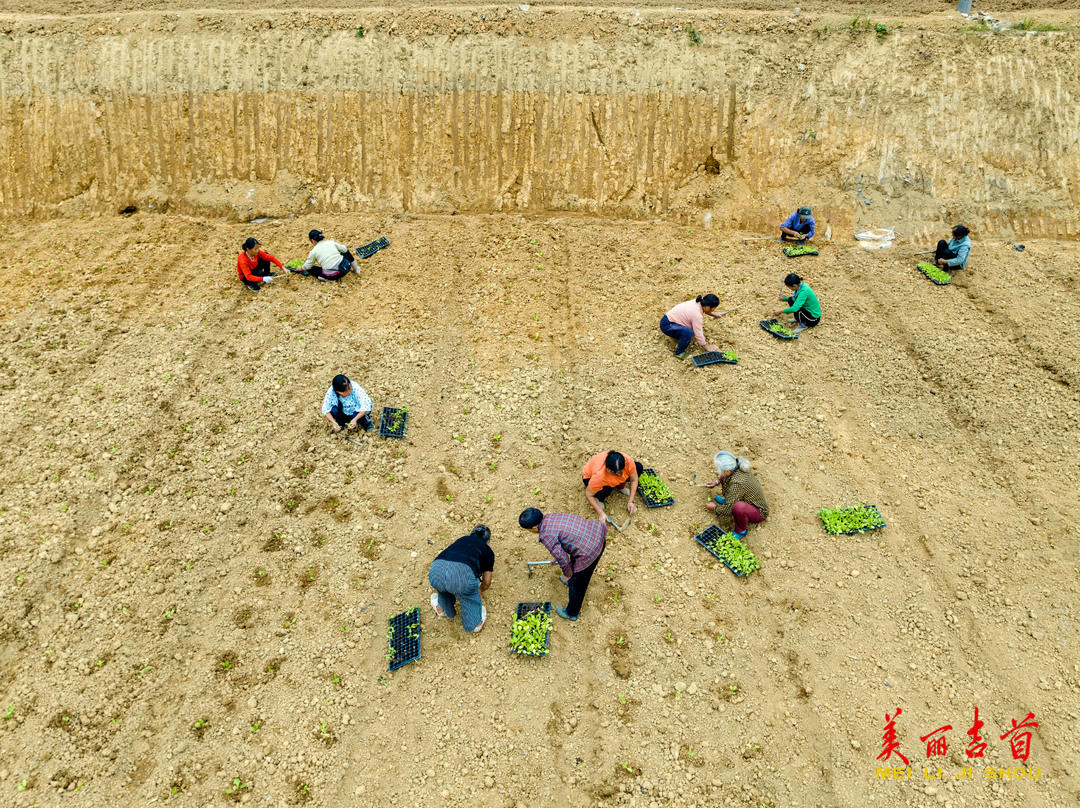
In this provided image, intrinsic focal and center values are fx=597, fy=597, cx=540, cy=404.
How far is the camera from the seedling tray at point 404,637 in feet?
20.0

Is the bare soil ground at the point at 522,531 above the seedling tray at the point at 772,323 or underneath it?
underneath

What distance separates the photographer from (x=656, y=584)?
266 inches

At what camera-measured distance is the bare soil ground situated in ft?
18.3

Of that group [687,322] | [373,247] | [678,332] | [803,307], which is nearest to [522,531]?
[678,332]

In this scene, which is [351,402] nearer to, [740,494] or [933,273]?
[740,494]

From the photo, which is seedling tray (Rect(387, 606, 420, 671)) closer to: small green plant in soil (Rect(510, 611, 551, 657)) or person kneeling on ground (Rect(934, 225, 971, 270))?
small green plant in soil (Rect(510, 611, 551, 657))

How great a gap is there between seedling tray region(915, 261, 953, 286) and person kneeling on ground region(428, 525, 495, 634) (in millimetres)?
9500

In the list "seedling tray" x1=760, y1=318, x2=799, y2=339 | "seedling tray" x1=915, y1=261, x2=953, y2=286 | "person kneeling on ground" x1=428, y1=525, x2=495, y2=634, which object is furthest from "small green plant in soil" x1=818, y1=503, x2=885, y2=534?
"seedling tray" x1=915, y1=261, x2=953, y2=286

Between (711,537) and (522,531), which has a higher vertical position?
(711,537)

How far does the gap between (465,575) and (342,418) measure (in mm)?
3607

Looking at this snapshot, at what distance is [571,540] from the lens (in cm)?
560

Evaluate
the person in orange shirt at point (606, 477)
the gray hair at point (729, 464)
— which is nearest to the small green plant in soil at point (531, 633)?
the person in orange shirt at point (606, 477)

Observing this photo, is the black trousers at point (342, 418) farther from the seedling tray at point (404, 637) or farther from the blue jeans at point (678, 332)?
the blue jeans at point (678, 332)

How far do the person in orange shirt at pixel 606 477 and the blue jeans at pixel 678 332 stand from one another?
2.94 meters
